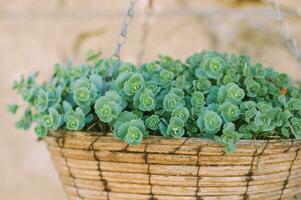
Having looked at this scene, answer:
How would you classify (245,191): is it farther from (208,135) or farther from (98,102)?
(98,102)

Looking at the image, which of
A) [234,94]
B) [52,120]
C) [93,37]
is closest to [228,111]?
[234,94]

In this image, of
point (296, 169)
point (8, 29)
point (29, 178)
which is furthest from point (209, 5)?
point (296, 169)

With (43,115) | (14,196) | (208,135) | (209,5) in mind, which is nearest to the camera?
(208,135)

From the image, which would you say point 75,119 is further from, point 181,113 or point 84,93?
point 181,113

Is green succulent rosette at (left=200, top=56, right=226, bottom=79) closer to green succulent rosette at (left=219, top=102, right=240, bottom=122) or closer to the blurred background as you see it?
green succulent rosette at (left=219, top=102, right=240, bottom=122)

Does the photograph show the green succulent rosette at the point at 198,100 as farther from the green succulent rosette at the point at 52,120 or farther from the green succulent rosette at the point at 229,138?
the green succulent rosette at the point at 52,120
